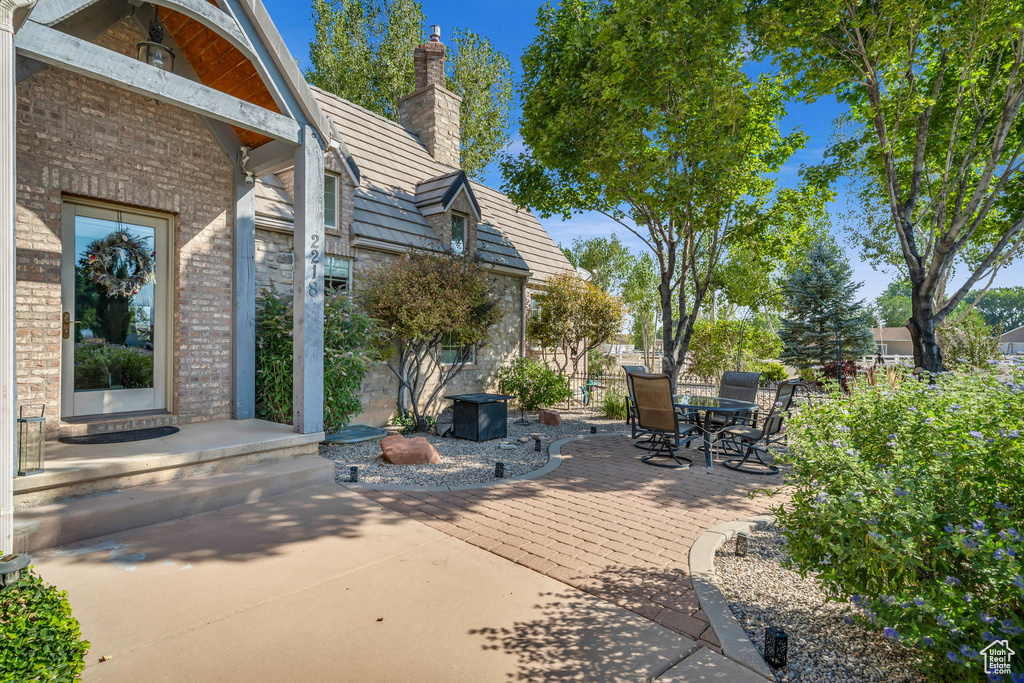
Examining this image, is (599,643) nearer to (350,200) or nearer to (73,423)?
(73,423)

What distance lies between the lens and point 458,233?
11945 millimetres

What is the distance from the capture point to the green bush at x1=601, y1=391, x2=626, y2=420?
11391mm

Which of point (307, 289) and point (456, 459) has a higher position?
point (307, 289)

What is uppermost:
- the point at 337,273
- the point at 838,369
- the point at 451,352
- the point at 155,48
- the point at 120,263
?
the point at 155,48

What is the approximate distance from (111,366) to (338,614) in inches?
202

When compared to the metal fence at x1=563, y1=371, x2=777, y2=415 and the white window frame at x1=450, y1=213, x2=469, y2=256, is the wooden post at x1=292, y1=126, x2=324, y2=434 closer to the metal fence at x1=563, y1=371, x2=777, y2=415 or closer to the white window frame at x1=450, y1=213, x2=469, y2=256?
the white window frame at x1=450, y1=213, x2=469, y2=256

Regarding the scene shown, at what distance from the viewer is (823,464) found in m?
2.98

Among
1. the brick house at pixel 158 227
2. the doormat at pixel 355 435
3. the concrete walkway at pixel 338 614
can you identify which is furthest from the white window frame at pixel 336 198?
the concrete walkway at pixel 338 614

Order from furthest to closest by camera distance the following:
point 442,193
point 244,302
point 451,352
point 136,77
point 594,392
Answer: point 594,392
point 451,352
point 442,193
point 244,302
point 136,77

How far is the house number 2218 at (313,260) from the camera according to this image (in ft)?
20.1

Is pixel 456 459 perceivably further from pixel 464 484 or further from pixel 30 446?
pixel 30 446

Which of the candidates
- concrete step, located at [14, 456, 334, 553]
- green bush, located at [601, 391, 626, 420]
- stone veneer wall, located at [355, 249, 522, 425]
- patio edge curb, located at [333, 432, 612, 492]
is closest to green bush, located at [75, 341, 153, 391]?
concrete step, located at [14, 456, 334, 553]

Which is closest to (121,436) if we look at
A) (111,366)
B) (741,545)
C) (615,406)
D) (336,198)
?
(111,366)

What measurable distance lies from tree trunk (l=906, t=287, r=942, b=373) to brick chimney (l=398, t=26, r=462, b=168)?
38.4 feet
